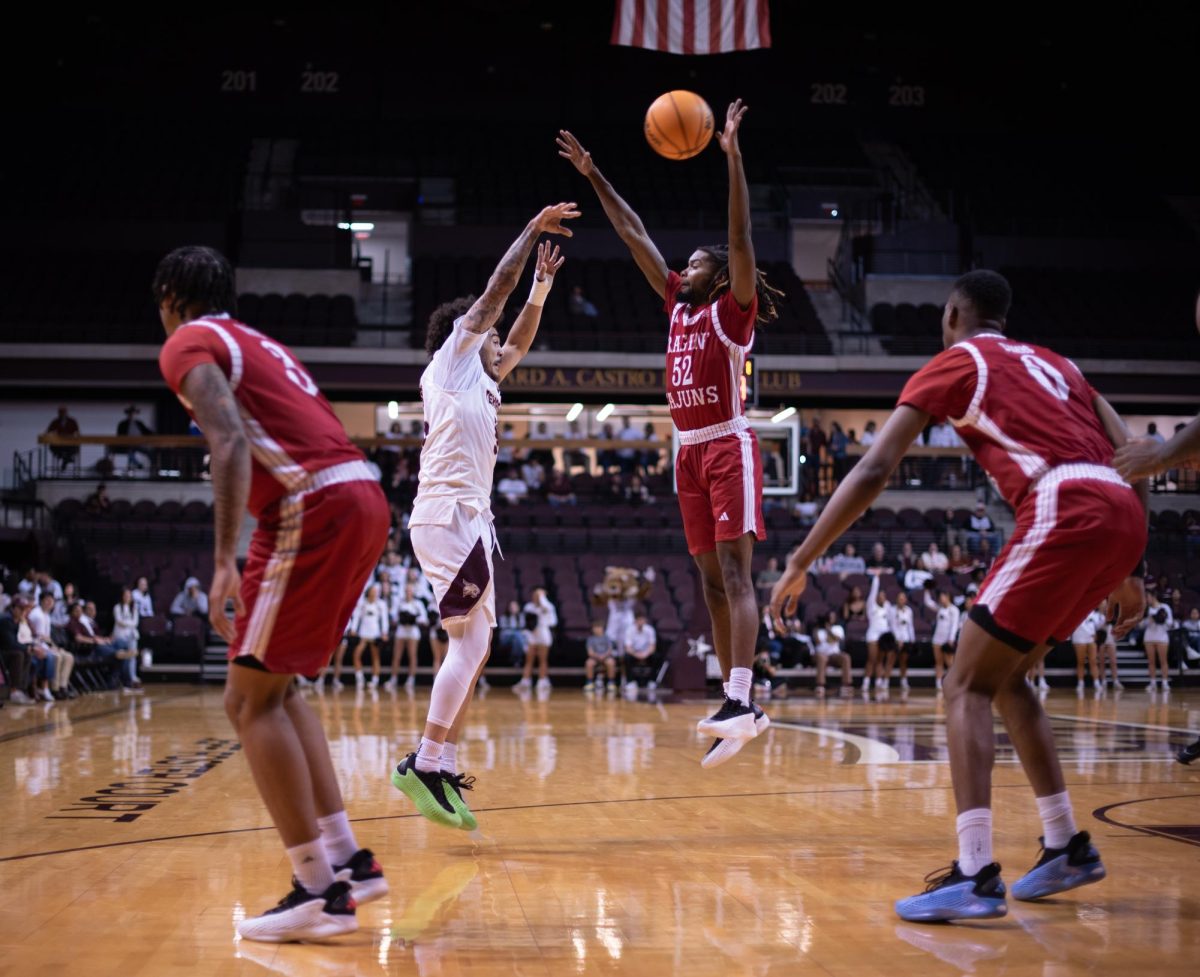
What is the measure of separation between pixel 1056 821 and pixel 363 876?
2290mm

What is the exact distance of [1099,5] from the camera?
30172mm

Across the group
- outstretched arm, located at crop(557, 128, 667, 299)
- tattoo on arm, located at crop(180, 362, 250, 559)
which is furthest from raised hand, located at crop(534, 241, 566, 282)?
tattoo on arm, located at crop(180, 362, 250, 559)

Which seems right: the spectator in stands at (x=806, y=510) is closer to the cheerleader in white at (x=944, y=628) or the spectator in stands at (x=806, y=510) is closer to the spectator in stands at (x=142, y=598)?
the cheerleader in white at (x=944, y=628)

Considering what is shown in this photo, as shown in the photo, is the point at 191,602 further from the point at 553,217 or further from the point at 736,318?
the point at 736,318

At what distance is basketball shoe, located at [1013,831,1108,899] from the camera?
4199 mm

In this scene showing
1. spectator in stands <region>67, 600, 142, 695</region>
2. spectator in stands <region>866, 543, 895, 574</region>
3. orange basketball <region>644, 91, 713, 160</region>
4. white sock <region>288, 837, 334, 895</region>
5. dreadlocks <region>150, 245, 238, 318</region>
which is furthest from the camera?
spectator in stands <region>866, 543, 895, 574</region>

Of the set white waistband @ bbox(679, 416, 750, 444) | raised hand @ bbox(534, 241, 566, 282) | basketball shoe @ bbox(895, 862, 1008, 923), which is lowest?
basketball shoe @ bbox(895, 862, 1008, 923)

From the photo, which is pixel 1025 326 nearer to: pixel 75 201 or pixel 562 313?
pixel 562 313

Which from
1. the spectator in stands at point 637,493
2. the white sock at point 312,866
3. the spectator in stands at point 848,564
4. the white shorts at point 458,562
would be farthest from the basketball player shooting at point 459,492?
the spectator in stands at point 637,493

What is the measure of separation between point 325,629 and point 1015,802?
4.20 meters

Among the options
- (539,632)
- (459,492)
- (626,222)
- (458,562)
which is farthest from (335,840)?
(539,632)

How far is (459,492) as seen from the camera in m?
5.74

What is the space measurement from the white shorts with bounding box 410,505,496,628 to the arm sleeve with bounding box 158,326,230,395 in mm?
2116

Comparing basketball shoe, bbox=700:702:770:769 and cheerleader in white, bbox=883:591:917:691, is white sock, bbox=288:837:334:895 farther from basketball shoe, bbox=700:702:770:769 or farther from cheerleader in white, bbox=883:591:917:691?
cheerleader in white, bbox=883:591:917:691
